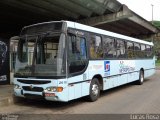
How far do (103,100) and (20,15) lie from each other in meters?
11.7

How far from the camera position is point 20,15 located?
70.2 ft

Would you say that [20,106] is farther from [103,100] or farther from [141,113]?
[141,113]

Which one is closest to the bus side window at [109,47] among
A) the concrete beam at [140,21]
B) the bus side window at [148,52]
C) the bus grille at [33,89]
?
the bus grille at [33,89]

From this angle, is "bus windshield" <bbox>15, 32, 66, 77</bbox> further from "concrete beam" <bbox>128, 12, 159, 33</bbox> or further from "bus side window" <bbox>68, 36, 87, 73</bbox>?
"concrete beam" <bbox>128, 12, 159, 33</bbox>

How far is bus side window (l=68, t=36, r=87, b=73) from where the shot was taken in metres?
9.98

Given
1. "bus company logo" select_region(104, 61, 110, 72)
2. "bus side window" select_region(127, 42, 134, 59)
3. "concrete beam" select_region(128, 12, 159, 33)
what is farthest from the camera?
"concrete beam" select_region(128, 12, 159, 33)

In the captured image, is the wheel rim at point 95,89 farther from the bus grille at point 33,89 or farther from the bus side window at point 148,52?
the bus side window at point 148,52

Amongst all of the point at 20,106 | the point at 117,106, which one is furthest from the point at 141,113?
the point at 20,106

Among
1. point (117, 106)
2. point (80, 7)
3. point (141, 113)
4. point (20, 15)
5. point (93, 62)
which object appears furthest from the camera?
point (20, 15)

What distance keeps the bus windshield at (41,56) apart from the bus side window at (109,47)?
327 centimetres

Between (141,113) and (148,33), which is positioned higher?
(148,33)

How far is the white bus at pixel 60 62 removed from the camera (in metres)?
9.62

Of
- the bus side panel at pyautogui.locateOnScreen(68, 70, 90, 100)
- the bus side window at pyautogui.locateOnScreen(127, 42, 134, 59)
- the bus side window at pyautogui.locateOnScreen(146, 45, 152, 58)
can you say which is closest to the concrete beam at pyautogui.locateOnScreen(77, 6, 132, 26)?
the bus side window at pyautogui.locateOnScreen(146, 45, 152, 58)

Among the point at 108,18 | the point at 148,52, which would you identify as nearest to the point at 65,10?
the point at 108,18
